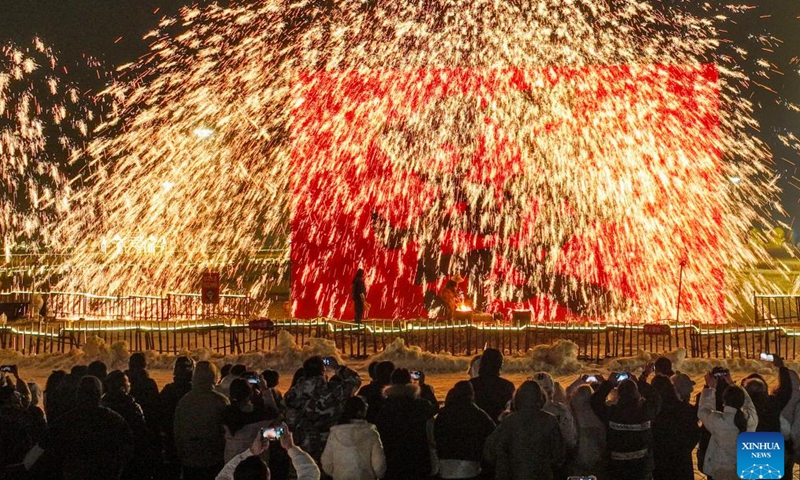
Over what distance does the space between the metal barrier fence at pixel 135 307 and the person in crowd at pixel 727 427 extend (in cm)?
2100

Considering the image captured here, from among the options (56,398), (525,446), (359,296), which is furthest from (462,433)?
(359,296)

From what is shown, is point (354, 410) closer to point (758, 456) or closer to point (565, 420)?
point (565, 420)

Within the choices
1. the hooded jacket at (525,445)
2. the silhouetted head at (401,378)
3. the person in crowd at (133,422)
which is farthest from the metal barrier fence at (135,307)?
the hooded jacket at (525,445)

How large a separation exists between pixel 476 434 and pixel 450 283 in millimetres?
16507

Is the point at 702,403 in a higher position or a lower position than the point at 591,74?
lower

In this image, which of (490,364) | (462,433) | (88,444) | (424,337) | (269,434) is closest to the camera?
(269,434)

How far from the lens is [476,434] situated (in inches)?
298

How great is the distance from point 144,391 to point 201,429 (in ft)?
4.78

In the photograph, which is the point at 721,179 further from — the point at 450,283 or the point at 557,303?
the point at 450,283

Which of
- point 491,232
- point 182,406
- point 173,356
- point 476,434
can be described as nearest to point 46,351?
point 173,356

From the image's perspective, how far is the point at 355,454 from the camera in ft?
23.5

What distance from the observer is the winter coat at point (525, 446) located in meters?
7.10

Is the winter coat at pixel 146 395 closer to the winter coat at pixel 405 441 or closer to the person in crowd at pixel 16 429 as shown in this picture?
the person in crowd at pixel 16 429

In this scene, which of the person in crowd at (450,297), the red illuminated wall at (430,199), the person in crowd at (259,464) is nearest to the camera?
the person in crowd at (259,464)
